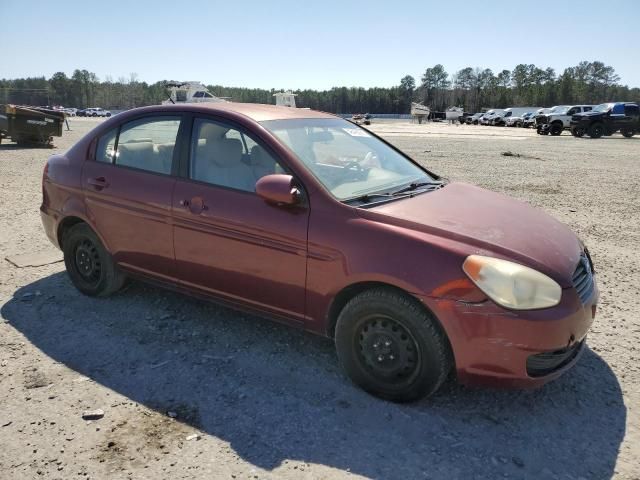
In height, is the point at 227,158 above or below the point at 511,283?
above

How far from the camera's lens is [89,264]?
4352 millimetres

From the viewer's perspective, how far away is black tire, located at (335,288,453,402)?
274 cm

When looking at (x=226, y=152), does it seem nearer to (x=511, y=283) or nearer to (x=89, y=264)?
(x=89, y=264)

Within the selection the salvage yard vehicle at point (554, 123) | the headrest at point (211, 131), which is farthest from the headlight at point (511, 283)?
the salvage yard vehicle at point (554, 123)

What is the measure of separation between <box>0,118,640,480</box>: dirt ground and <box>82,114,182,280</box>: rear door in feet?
1.86

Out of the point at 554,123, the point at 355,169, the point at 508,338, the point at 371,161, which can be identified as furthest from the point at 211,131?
the point at 554,123

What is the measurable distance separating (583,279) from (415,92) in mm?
151389

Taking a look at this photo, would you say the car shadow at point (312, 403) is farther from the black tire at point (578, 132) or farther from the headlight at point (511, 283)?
the black tire at point (578, 132)

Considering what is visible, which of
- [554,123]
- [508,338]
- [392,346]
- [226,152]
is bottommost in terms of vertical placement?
[392,346]

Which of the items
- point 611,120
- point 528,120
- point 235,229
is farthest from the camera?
point 528,120

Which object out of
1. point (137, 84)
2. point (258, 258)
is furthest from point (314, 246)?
point (137, 84)

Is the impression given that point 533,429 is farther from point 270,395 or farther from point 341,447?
point 270,395

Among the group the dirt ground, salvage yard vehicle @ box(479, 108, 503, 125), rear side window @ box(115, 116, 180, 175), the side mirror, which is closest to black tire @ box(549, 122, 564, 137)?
salvage yard vehicle @ box(479, 108, 503, 125)

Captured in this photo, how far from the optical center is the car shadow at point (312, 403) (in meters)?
2.52
